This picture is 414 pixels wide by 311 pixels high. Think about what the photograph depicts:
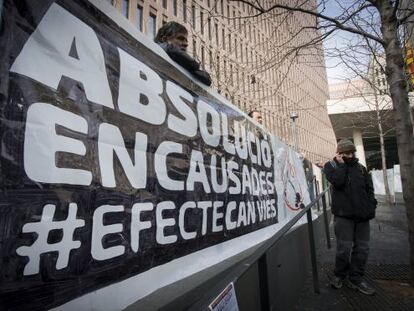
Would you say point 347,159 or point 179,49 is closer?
point 179,49

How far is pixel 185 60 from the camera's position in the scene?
86.2 inches

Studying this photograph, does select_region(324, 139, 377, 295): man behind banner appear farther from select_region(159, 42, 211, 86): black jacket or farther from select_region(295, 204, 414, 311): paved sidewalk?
select_region(159, 42, 211, 86): black jacket

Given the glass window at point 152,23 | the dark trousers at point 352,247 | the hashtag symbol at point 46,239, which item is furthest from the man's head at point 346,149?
the glass window at point 152,23

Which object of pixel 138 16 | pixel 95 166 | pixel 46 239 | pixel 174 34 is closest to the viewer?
pixel 46 239

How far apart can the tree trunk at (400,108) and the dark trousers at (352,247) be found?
59 centimetres

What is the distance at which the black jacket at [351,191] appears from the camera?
141 inches

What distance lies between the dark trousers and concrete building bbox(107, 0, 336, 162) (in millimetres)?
2549

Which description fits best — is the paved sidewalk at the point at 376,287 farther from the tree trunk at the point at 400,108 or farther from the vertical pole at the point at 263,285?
the vertical pole at the point at 263,285

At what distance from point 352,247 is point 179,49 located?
10.4 feet

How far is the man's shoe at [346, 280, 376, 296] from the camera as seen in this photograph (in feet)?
10.7

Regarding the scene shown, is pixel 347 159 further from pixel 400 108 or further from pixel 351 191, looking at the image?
pixel 400 108

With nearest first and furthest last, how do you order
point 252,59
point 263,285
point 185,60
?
point 263,285 < point 185,60 < point 252,59

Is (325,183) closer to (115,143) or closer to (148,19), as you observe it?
(115,143)

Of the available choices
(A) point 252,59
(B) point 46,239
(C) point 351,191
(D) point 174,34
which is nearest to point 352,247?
(C) point 351,191
